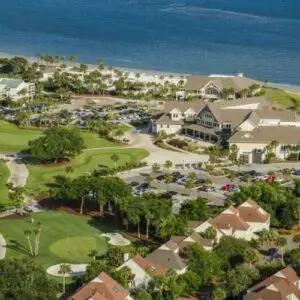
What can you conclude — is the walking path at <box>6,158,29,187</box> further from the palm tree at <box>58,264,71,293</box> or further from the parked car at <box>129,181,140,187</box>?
the palm tree at <box>58,264,71,293</box>

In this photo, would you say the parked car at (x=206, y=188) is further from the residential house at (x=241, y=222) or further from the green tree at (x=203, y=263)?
the green tree at (x=203, y=263)

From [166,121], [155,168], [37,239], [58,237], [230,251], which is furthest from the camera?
[166,121]

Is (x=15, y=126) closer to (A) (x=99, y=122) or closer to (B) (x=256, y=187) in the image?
(A) (x=99, y=122)

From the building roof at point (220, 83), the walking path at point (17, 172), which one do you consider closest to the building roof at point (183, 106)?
the building roof at point (220, 83)

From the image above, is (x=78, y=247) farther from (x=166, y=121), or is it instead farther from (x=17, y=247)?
(x=166, y=121)

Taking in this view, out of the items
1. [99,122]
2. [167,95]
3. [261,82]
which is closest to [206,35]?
[261,82]

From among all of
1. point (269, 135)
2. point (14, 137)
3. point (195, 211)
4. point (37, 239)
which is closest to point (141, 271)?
point (37, 239)

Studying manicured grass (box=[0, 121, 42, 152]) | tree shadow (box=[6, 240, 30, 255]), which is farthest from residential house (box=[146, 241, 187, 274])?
manicured grass (box=[0, 121, 42, 152])
